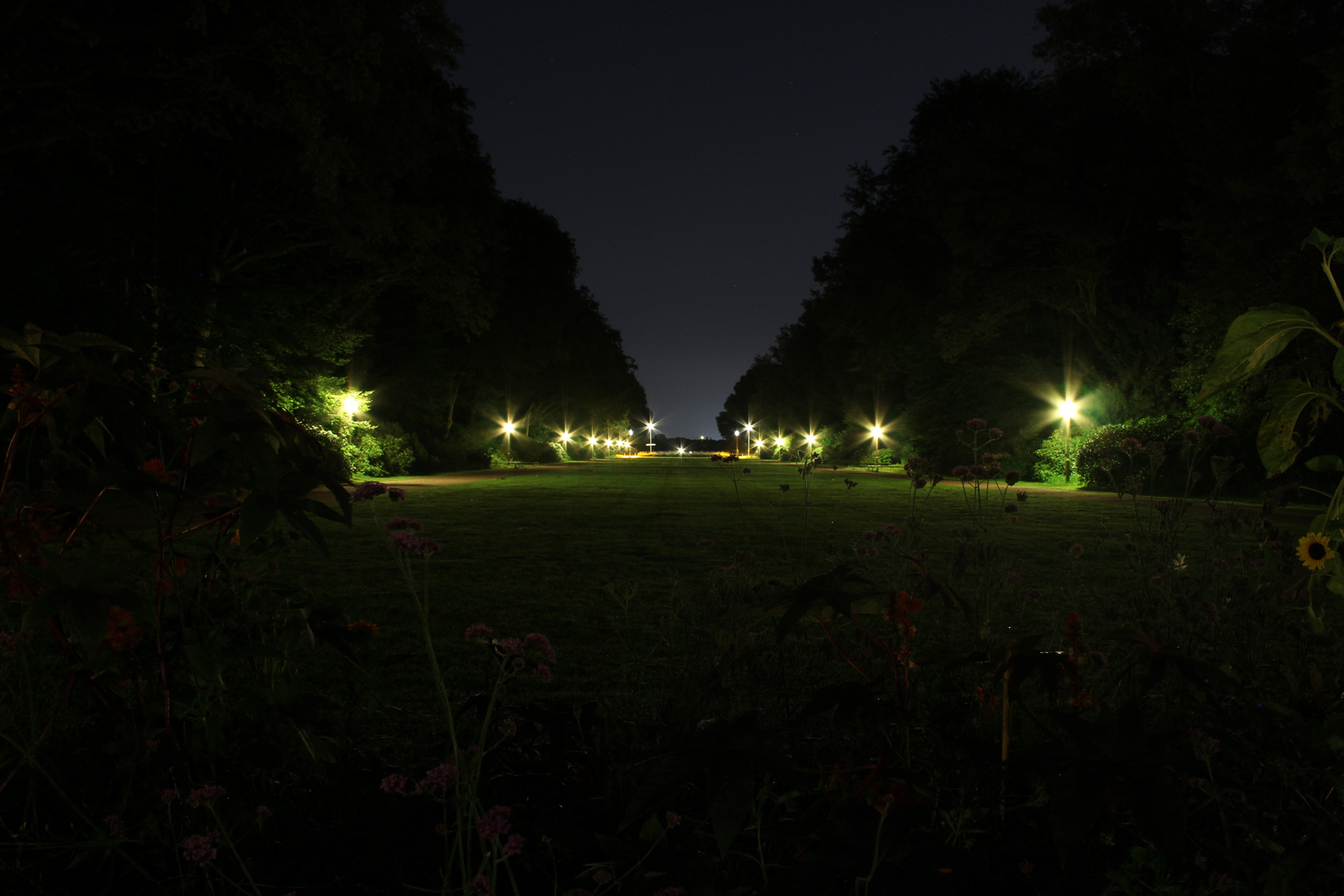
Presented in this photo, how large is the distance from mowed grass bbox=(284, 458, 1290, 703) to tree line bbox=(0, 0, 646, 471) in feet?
6.87

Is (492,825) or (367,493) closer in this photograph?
(492,825)

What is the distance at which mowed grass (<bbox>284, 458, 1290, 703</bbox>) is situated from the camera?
377 cm

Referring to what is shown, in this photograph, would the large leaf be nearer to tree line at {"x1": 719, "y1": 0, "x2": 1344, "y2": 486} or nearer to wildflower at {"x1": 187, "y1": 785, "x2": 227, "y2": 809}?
wildflower at {"x1": 187, "y1": 785, "x2": 227, "y2": 809}

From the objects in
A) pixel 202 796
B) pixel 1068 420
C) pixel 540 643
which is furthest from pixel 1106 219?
pixel 202 796

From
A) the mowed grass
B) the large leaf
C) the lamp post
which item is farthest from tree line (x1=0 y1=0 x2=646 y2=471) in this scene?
the lamp post

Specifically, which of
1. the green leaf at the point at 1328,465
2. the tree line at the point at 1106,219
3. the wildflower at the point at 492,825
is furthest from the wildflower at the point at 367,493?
the tree line at the point at 1106,219

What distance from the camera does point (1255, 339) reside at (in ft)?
4.47

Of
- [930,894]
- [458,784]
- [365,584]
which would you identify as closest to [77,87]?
[365,584]

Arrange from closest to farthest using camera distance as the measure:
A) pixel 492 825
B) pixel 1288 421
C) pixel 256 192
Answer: pixel 492 825 < pixel 1288 421 < pixel 256 192

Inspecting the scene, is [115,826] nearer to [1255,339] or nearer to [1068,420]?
[1255,339]

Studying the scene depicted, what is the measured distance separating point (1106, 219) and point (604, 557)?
20.2m

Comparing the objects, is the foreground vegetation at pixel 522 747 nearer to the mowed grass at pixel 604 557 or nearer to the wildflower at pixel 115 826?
the wildflower at pixel 115 826

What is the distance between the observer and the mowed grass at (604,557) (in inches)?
148

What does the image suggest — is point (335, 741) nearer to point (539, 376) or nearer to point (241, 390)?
point (241, 390)
